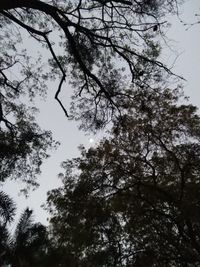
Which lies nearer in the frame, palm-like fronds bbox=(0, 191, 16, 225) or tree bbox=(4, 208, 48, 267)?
palm-like fronds bbox=(0, 191, 16, 225)

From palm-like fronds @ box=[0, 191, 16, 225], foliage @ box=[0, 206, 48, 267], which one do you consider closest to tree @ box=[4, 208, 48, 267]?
foliage @ box=[0, 206, 48, 267]

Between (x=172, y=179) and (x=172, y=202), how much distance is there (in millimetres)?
1424

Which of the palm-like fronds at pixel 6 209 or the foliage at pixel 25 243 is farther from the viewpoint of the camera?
the foliage at pixel 25 243

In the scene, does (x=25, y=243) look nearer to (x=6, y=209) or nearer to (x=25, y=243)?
(x=25, y=243)

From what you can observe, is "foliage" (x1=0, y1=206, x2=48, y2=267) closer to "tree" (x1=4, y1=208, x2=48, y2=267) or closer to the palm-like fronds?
"tree" (x1=4, y1=208, x2=48, y2=267)

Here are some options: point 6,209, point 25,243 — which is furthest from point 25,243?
point 6,209

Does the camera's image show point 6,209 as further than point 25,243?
No

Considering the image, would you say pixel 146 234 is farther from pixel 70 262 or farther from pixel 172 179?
pixel 70 262

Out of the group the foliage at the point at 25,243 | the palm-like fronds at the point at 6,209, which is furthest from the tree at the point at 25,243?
the palm-like fronds at the point at 6,209

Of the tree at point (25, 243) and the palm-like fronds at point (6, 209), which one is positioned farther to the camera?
the tree at point (25, 243)

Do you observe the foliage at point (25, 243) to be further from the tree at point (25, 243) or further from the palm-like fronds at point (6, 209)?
the palm-like fronds at point (6, 209)

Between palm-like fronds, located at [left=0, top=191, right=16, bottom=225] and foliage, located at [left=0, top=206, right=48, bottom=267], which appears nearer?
palm-like fronds, located at [left=0, top=191, right=16, bottom=225]

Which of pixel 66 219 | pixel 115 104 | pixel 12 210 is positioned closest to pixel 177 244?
pixel 66 219

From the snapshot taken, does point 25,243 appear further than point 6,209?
Yes
